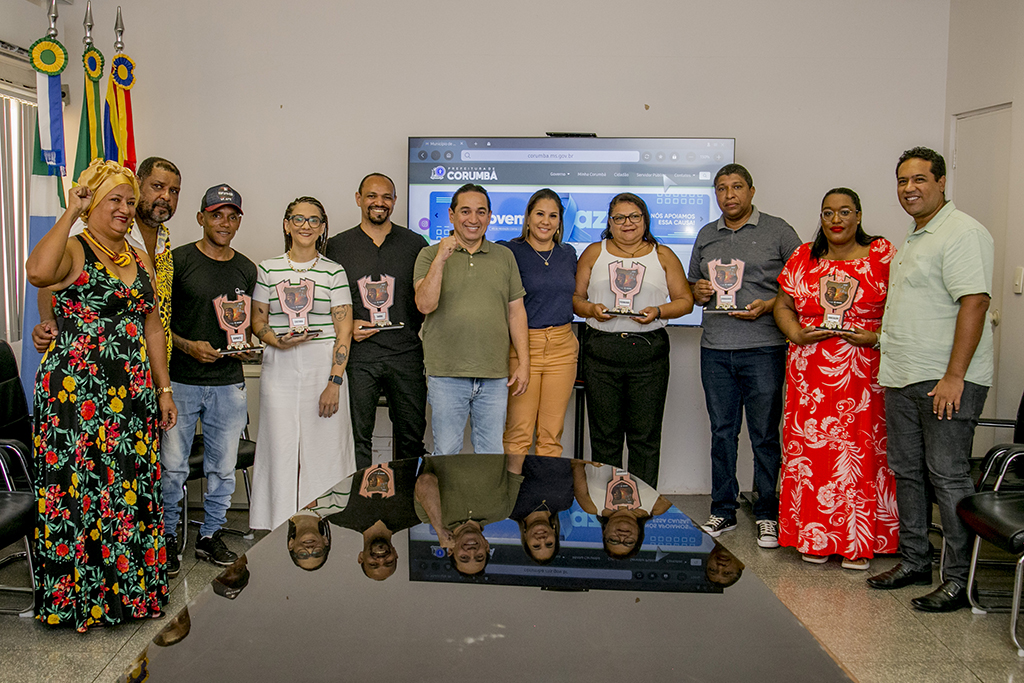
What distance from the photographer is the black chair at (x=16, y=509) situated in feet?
8.43

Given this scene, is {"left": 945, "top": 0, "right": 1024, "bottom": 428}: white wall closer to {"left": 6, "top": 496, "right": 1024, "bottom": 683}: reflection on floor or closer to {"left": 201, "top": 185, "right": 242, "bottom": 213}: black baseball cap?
{"left": 6, "top": 496, "right": 1024, "bottom": 683}: reflection on floor

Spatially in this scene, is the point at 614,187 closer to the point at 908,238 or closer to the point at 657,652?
the point at 908,238

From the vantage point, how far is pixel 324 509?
1.88m

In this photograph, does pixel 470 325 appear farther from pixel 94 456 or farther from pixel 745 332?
pixel 94 456

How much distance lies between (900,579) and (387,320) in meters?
2.36

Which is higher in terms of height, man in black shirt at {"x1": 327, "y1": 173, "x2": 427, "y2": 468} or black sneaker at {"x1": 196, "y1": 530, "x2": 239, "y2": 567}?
man in black shirt at {"x1": 327, "y1": 173, "x2": 427, "y2": 468}

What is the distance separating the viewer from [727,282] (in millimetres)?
3641

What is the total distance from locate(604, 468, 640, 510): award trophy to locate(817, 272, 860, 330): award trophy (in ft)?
4.91

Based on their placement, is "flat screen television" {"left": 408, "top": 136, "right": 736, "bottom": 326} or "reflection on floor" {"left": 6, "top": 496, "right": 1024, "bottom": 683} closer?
"reflection on floor" {"left": 6, "top": 496, "right": 1024, "bottom": 683}

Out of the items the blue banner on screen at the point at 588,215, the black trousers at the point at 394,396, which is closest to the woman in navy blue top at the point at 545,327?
the black trousers at the point at 394,396

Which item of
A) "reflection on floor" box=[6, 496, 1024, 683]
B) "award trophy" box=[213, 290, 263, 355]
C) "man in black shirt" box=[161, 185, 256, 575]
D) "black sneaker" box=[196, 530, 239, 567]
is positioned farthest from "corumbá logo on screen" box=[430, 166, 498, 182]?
"reflection on floor" box=[6, 496, 1024, 683]

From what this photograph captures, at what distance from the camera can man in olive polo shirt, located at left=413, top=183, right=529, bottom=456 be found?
3.45 m

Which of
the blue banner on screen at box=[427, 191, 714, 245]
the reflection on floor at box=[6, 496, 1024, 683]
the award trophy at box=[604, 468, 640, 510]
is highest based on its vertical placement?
the blue banner on screen at box=[427, 191, 714, 245]

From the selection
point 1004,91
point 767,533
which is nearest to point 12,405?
point 767,533
